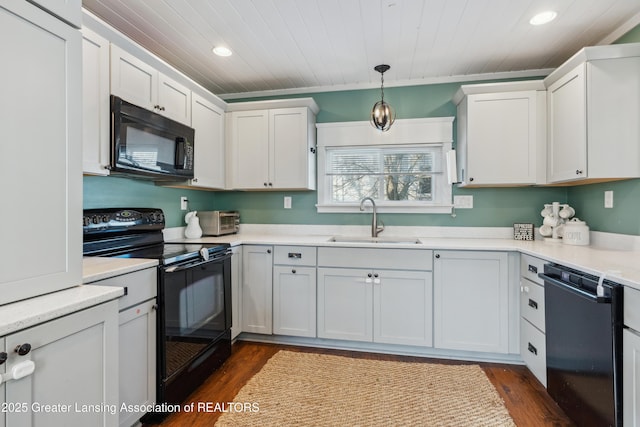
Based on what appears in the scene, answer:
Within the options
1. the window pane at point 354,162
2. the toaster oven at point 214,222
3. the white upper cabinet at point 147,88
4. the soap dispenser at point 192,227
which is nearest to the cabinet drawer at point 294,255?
the toaster oven at point 214,222

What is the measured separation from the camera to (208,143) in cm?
280

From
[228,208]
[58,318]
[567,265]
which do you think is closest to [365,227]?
[228,208]


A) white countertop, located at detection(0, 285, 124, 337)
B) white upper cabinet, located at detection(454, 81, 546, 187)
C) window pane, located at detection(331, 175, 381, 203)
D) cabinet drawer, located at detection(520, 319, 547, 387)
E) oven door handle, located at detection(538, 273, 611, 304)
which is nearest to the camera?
white countertop, located at detection(0, 285, 124, 337)

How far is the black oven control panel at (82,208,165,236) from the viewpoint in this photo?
1.86 metres

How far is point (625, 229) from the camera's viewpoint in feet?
6.83

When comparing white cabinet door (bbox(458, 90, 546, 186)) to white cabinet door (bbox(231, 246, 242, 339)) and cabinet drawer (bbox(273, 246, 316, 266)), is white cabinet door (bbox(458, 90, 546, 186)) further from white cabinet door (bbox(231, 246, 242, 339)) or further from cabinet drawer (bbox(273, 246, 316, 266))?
white cabinet door (bbox(231, 246, 242, 339))

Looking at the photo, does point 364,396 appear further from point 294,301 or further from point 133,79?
point 133,79

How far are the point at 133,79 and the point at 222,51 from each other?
2.55 feet

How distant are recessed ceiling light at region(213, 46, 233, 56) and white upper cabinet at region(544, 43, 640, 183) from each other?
2.39 meters

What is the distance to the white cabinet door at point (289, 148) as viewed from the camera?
115 inches

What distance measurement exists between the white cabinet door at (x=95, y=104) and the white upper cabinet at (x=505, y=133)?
8.26 ft

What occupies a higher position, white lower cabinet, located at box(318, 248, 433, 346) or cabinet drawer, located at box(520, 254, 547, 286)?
cabinet drawer, located at box(520, 254, 547, 286)

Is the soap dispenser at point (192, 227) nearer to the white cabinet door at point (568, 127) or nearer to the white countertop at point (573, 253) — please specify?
the white countertop at point (573, 253)

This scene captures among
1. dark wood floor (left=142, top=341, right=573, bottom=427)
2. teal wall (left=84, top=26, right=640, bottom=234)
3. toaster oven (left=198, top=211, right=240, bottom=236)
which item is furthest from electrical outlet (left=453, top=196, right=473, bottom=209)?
toaster oven (left=198, top=211, right=240, bottom=236)
